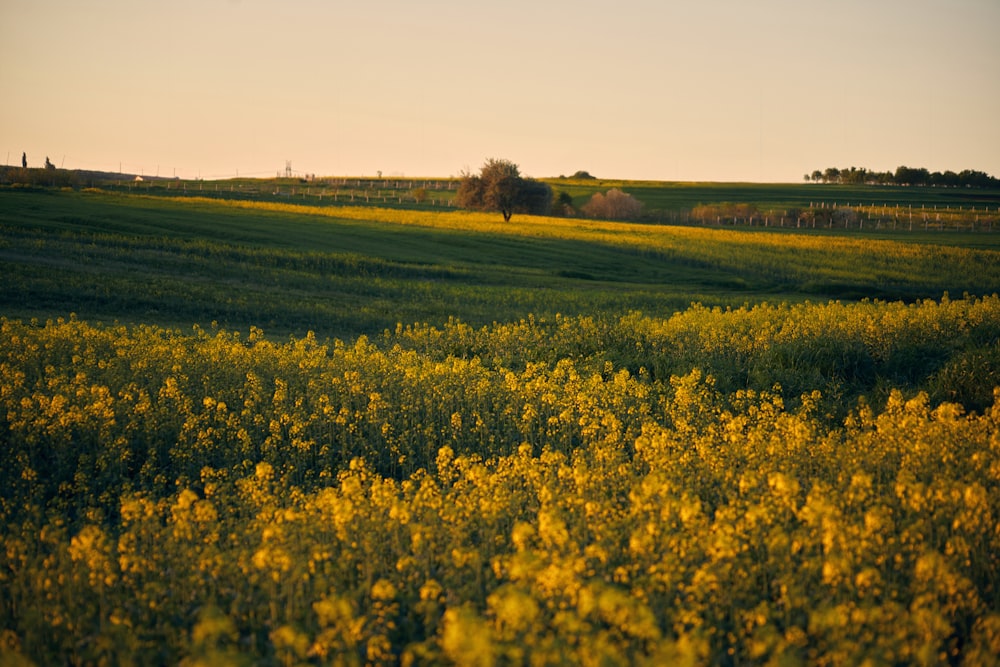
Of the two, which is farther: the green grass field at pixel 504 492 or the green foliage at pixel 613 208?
the green foliage at pixel 613 208

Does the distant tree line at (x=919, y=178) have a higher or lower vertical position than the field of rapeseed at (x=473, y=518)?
higher

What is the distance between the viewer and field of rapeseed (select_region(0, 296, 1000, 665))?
536cm

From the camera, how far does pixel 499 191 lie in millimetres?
72625

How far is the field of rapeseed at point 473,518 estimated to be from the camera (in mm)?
5359

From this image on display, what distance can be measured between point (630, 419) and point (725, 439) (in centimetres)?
208

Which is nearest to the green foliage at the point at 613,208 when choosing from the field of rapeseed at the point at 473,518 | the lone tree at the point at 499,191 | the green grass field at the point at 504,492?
the lone tree at the point at 499,191

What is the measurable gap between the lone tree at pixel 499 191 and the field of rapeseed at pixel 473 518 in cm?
5941

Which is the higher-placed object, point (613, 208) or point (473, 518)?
point (613, 208)

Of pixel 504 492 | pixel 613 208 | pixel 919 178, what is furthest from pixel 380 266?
pixel 919 178

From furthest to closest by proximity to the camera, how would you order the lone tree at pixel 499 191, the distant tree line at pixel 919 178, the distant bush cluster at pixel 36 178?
the distant tree line at pixel 919 178 < the lone tree at pixel 499 191 < the distant bush cluster at pixel 36 178

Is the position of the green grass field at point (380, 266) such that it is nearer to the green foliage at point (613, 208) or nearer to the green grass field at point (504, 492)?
the green grass field at point (504, 492)

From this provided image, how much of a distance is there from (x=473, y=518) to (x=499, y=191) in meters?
66.7

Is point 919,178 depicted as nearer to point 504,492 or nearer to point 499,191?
point 499,191

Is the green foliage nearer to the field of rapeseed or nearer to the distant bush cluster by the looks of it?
the distant bush cluster
